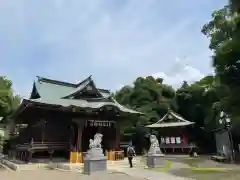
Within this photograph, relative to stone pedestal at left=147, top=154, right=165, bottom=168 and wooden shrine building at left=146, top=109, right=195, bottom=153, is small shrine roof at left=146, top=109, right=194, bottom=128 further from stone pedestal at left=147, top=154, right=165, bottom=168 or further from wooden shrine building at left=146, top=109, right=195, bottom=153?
stone pedestal at left=147, top=154, right=165, bottom=168

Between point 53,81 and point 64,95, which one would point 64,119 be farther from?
point 53,81

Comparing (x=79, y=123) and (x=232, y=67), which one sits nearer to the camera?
(x=232, y=67)

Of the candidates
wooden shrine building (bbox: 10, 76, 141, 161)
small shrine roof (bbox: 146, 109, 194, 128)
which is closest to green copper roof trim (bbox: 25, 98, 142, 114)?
wooden shrine building (bbox: 10, 76, 141, 161)

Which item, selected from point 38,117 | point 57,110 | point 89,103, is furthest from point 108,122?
point 38,117

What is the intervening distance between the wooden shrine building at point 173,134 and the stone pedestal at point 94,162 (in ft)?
62.8

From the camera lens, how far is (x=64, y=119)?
21.6 meters

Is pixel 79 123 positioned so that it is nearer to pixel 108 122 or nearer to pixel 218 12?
pixel 108 122

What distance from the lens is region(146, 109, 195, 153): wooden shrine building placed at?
3128 cm

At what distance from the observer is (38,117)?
21453 millimetres

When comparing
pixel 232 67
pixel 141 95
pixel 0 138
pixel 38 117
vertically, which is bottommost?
pixel 0 138

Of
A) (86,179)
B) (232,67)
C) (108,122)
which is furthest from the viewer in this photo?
(108,122)

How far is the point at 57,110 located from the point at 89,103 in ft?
9.41

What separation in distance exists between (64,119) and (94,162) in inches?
353

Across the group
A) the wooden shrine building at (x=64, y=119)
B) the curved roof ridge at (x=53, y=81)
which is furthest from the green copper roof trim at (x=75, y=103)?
the curved roof ridge at (x=53, y=81)
